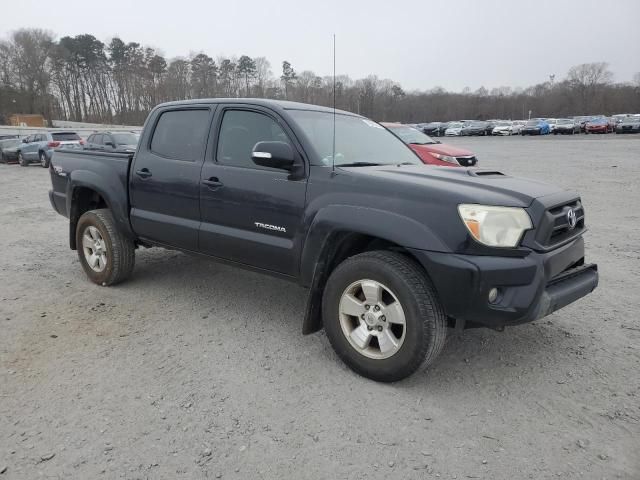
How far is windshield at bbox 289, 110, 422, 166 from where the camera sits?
375cm

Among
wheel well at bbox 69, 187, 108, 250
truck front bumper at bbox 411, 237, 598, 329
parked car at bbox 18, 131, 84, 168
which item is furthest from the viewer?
parked car at bbox 18, 131, 84, 168

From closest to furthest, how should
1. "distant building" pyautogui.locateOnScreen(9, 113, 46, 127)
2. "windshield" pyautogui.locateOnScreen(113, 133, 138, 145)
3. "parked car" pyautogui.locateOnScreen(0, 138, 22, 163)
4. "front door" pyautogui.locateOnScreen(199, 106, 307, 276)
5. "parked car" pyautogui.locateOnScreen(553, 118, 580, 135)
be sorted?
"front door" pyautogui.locateOnScreen(199, 106, 307, 276) < "windshield" pyautogui.locateOnScreen(113, 133, 138, 145) < "parked car" pyautogui.locateOnScreen(0, 138, 22, 163) < "parked car" pyautogui.locateOnScreen(553, 118, 580, 135) < "distant building" pyautogui.locateOnScreen(9, 113, 46, 127)

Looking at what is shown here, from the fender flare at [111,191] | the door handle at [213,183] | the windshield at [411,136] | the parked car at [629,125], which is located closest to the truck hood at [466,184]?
the door handle at [213,183]

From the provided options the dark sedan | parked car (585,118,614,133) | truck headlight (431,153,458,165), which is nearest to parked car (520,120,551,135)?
parked car (585,118,614,133)

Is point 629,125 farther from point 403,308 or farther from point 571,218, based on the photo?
point 403,308

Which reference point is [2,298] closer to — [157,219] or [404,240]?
[157,219]

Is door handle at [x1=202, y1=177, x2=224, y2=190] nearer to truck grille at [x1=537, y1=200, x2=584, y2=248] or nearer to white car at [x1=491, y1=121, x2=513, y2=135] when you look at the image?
truck grille at [x1=537, y1=200, x2=584, y2=248]

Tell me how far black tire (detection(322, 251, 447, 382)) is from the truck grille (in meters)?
0.75

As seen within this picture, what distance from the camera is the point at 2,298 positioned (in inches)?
192

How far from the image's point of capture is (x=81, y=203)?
5527 mm

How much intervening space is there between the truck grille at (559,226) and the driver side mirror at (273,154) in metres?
1.70

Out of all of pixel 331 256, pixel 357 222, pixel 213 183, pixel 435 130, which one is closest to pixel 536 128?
pixel 435 130

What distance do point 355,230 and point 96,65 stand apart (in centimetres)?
9088

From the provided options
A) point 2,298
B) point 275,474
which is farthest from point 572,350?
point 2,298
